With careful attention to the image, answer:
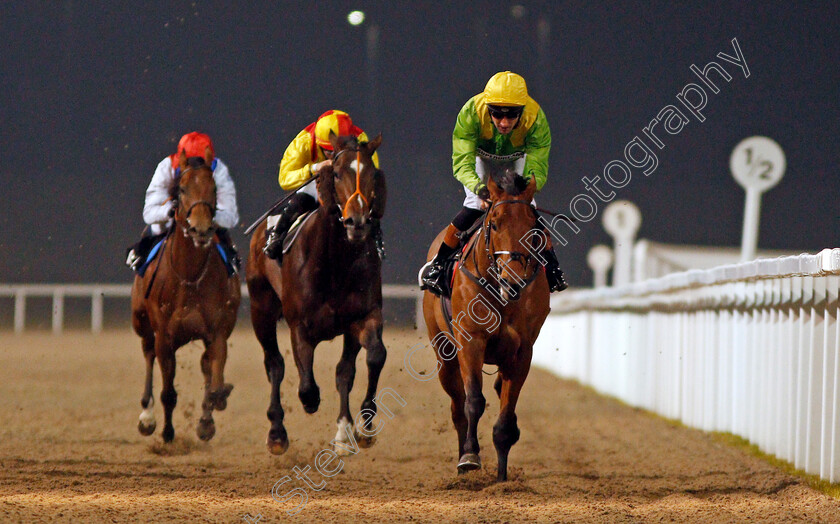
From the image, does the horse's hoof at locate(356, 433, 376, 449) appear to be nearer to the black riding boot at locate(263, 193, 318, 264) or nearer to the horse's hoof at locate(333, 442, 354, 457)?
the horse's hoof at locate(333, 442, 354, 457)

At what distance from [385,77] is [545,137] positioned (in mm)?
21698

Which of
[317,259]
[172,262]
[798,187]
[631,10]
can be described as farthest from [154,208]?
[798,187]

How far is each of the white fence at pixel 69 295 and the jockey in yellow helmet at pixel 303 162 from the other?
16.1 m

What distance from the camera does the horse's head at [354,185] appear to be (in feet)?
21.2

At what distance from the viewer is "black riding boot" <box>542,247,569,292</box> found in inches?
259

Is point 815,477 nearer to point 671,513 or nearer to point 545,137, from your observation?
point 671,513

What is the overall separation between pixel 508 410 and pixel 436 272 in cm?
102

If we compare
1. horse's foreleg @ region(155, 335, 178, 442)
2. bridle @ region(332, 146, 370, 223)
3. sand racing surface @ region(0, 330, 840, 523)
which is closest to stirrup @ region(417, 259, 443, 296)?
bridle @ region(332, 146, 370, 223)

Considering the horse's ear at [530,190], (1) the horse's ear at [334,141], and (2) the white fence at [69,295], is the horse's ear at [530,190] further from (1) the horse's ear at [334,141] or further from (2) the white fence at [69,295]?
(2) the white fence at [69,295]

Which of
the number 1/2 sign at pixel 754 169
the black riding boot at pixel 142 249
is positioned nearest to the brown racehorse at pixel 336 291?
the black riding boot at pixel 142 249

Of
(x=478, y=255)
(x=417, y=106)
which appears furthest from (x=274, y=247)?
(x=417, y=106)

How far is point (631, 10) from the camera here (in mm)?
28234

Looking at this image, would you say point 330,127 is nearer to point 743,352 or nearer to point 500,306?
point 500,306

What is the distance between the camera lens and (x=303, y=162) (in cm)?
766
